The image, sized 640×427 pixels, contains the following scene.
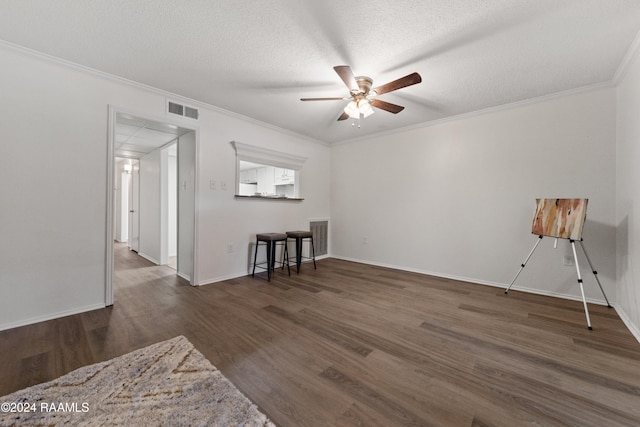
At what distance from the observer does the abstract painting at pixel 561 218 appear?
2.42 meters

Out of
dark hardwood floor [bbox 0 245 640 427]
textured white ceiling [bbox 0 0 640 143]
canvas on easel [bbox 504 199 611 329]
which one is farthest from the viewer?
canvas on easel [bbox 504 199 611 329]

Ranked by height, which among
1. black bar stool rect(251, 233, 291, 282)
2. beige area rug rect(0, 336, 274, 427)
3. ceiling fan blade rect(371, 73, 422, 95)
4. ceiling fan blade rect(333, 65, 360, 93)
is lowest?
beige area rug rect(0, 336, 274, 427)

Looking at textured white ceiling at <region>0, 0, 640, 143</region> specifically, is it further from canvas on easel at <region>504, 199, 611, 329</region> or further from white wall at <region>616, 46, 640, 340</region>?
canvas on easel at <region>504, 199, 611, 329</region>

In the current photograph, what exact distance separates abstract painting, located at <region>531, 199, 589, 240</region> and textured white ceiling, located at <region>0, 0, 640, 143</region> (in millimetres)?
1317

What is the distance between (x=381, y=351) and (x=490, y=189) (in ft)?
9.21

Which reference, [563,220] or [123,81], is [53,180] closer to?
[123,81]

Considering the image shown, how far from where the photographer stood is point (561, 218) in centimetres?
258

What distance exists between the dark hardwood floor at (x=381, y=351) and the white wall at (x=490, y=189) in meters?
0.55

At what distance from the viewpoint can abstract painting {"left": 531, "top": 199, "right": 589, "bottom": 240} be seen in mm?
2420

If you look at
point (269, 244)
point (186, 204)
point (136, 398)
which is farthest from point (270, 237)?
point (136, 398)

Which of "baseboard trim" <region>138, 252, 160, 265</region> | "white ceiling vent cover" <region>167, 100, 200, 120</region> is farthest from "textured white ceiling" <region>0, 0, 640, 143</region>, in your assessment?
"baseboard trim" <region>138, 252, 160, 265</region>

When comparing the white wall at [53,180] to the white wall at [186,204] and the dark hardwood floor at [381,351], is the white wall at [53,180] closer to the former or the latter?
the dark hardwood floor at [381,351]

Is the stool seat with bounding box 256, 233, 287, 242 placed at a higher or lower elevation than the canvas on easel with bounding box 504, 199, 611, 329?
lower

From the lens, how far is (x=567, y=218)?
253 centimetres
